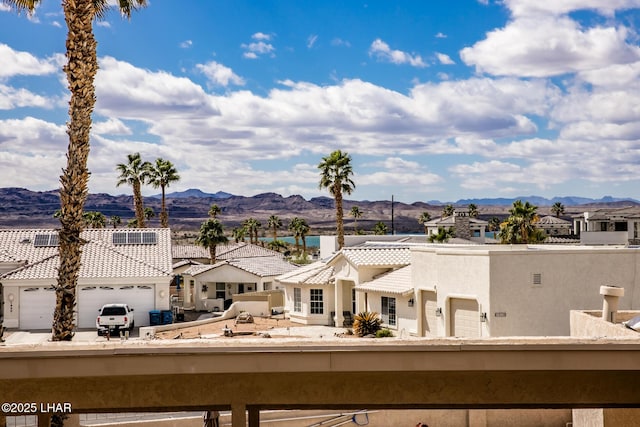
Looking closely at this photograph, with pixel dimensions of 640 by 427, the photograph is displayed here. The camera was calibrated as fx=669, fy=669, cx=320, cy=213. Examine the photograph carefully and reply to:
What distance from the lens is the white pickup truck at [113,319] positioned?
122 ft

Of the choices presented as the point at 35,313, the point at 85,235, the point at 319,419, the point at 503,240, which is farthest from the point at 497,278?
the point at 503,240

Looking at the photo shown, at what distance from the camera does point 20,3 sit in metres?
21.1

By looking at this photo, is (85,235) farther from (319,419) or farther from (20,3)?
(319,419)

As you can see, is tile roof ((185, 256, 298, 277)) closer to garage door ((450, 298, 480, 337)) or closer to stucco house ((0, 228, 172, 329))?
stucco house ((0, 228, 172, 329))

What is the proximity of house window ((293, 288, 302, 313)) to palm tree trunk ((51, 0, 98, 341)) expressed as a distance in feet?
75.9

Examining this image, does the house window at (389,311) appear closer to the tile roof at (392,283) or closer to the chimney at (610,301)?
the tile roof at (392,283)

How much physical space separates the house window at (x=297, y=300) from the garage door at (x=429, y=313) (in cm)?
1188

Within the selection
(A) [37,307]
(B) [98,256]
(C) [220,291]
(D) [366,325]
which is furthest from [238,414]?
(C) [220,291]

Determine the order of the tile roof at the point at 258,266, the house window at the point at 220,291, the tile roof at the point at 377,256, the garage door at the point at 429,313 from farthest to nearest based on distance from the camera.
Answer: the house window at the point at 220,291
the tile roof at the point at 258,266
the tile roof at the point at 377,256
the garage door at the point at 429,313

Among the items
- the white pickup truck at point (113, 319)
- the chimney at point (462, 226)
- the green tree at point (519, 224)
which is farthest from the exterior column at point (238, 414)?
the chimney at point (462, 226)

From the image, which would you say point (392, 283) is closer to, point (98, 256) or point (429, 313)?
point (429, 313)

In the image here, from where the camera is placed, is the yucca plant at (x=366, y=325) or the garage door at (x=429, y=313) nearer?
the garage door at (x=429, y=313)

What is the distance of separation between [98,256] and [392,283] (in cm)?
1956

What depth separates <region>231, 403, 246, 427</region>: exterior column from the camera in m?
9.88
